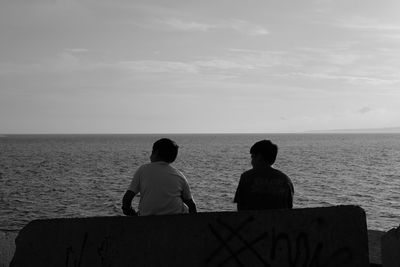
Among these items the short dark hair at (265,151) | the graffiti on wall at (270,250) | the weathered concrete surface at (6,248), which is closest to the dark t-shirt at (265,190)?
the short dark hair at (265,151)

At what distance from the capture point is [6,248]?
306 inches

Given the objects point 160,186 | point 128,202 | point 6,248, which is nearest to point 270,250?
point 160,186

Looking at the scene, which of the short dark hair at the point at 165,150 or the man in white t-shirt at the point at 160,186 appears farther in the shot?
the short dark hair at the point at 165,150

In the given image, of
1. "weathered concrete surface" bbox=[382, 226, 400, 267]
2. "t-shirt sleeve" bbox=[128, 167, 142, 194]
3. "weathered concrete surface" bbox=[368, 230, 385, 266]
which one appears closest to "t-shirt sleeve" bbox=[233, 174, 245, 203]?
"t-shirt sleeve" bbox=[128, 167, 142, 194]

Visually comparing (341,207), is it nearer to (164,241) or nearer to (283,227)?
(283,227)

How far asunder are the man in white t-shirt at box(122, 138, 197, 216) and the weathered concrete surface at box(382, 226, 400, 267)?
2030mm

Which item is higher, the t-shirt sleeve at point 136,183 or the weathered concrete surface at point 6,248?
the t-shirt sleeve at point 136,183

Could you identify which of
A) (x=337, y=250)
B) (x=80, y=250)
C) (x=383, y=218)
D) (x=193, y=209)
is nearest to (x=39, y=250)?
(x=80, y=250)

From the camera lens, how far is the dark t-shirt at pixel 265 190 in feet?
18.2

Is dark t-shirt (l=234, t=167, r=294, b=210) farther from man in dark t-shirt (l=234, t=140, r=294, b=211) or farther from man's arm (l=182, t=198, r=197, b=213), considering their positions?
man's arm (l=182, t=198, r=197, b=213)

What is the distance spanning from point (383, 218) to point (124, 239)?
19.2 m

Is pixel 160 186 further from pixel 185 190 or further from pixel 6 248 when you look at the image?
pixel 6 248

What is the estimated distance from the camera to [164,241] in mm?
4984

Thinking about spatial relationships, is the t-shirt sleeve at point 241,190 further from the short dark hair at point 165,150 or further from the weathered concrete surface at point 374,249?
the weathered concrete surface at point 374,249
